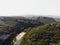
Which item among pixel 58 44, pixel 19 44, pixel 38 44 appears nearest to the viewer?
pixel 58 44

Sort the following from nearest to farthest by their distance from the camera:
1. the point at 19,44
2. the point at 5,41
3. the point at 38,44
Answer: the point at 38,44 → the point at 19,44 → the point at 5,41

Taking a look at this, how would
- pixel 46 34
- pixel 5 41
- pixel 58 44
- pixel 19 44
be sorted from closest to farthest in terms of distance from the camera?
pixel 58 44
pixel 19 44
pixel 46 34
pixel 5 41

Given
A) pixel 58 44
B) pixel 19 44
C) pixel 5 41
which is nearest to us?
pixel 58 44

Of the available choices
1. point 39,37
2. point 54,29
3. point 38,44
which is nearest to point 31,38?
point 39,37

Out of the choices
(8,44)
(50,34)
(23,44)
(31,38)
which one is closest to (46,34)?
(50,34)

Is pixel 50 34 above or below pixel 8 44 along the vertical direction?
above

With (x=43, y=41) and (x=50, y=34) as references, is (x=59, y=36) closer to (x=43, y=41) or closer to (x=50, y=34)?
(x=50, y=34)

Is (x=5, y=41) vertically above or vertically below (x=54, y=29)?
below

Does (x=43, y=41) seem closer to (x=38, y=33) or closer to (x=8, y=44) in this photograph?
(x=38, y=33)

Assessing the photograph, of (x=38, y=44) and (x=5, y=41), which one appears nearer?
(x=38, y=44)
